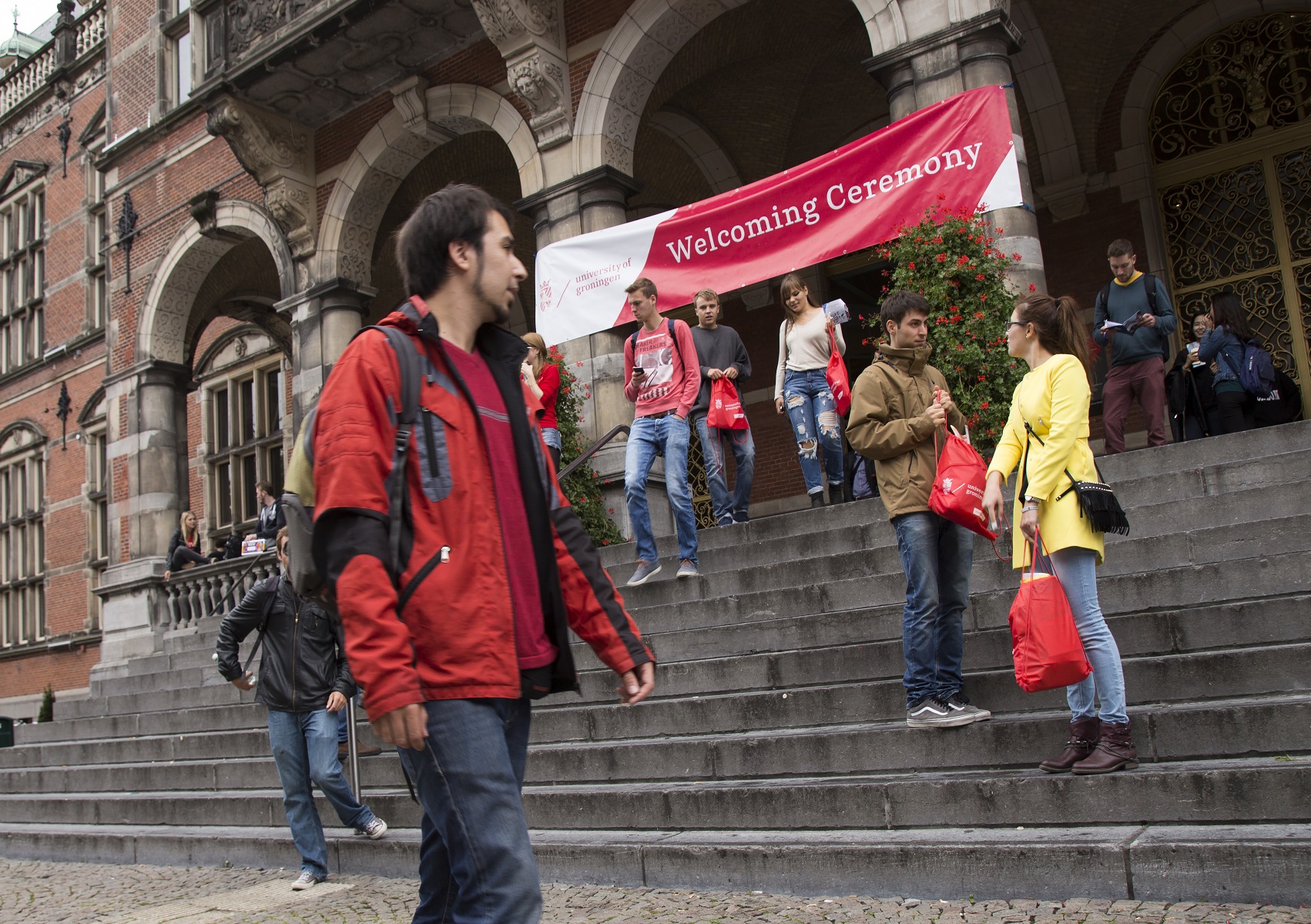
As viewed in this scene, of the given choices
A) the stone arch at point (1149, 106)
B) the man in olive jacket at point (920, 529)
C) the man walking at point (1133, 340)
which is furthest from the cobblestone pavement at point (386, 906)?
the stone arch at point (1149, 106)

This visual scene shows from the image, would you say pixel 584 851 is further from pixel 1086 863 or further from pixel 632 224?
pixel 632 224

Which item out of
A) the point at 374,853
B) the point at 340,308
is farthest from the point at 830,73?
the point at 374,853

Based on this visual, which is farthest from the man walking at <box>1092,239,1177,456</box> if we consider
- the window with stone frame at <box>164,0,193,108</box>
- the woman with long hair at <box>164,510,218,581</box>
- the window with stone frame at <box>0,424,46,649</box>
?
the window with stone frame at <box>0,424,46,649</box>

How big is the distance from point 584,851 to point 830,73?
11679 millimetres

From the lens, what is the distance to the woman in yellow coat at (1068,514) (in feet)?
13.2

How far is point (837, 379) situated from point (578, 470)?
3280 millimetres

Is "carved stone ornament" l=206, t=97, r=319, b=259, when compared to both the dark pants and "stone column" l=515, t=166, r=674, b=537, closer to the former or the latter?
"stone column" l=515, t=166, r=674, b=537

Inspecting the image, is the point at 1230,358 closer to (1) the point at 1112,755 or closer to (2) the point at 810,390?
(2) the point at 810,390

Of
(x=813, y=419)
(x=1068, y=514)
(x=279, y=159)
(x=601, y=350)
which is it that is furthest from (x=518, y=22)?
(x=1068, y=514)

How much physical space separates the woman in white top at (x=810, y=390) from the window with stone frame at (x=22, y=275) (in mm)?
19429

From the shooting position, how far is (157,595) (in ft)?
47.2

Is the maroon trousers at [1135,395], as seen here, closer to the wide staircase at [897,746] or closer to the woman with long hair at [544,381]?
the wide staircase at [897,746]

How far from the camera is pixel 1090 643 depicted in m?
4.04

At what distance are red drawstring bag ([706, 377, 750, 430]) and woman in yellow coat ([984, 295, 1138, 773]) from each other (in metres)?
3.45
